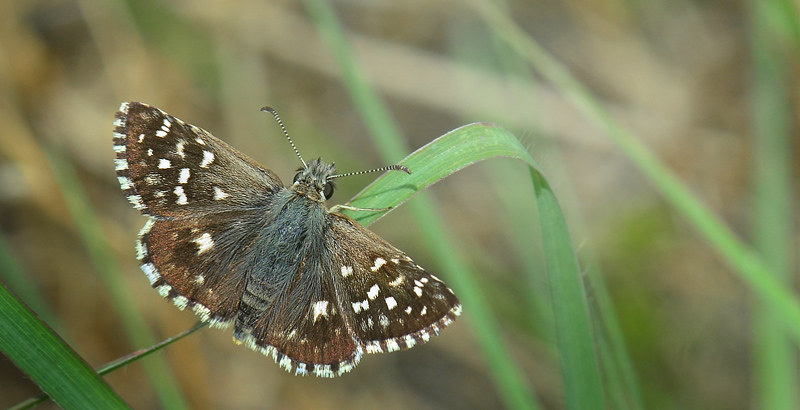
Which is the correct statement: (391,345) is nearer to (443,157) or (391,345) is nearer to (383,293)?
(383,293)

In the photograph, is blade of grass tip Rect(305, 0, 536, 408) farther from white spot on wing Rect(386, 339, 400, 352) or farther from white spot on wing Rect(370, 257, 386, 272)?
white spot on wing Rect(386, 339, 400, 352)

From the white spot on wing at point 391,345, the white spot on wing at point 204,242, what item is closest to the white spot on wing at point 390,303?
the white spot on wing at point 391,345

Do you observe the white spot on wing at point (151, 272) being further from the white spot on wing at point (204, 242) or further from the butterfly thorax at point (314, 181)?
the butterfly thorax at point (314, 181)

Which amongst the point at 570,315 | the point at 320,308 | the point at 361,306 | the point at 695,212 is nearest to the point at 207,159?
the point at 320,308

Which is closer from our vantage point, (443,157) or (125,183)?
(443,157)

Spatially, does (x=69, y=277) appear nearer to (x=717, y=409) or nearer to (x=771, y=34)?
(x=717, y=409)

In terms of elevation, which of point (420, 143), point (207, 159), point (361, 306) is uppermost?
point (420, 143)
